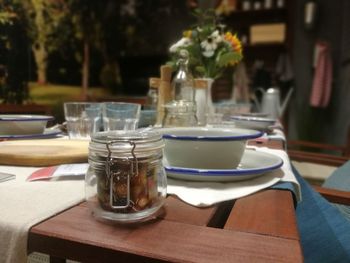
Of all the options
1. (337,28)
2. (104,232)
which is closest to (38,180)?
(104,232)

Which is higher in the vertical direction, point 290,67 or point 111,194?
point 290,67

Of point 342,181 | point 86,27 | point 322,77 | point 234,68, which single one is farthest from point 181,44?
point 322,77

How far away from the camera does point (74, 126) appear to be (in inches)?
36.4

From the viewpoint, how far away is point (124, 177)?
0.40 metres

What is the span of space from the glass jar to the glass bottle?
0.58m

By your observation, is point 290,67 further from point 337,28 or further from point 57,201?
point 57,201

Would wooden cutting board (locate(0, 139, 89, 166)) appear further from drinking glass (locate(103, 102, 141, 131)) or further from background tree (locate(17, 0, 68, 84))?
background tree (locate(17, 0, 68, 84))

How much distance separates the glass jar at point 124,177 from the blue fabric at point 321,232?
39cm

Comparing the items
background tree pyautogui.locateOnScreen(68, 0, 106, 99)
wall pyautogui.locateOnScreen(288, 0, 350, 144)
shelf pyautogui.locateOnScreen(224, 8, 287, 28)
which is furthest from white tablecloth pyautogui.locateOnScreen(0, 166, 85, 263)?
shelf pyautogui.locateOnScreen(224, 8, 287, 28)

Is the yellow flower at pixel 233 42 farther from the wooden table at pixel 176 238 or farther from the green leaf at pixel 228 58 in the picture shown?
the wooden table at pixel 176 238

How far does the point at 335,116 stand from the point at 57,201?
3.68 metres

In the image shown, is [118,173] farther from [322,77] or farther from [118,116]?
[322,77]

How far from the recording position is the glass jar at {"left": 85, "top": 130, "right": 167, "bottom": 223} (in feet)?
1.31

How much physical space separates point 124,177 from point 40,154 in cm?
32
